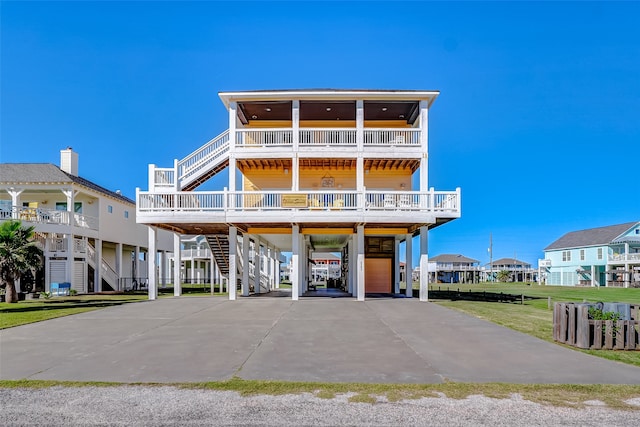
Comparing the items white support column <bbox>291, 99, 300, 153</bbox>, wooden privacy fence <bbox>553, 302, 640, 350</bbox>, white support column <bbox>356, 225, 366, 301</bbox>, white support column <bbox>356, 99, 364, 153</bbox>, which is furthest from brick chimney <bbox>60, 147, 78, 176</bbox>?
wooden privacy fence <bbox>553, 302, 640, 350</bbox>

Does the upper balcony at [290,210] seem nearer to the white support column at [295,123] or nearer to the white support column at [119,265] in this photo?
the white support column at [295,123]

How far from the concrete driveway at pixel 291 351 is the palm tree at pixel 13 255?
8.44 meters

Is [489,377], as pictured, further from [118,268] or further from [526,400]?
[118,268]

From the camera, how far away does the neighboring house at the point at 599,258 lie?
2247 inches

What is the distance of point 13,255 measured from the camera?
19.6m

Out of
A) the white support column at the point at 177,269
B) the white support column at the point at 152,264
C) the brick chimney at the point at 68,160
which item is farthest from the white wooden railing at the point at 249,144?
the brick chimney at the point at 68,160

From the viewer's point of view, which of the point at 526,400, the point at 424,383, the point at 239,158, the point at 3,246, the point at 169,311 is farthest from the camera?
the point at 239,158

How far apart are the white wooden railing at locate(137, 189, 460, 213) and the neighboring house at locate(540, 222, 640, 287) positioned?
48988 millimetres

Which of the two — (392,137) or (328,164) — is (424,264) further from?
(328,164)

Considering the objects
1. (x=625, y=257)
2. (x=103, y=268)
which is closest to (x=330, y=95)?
(x=103, y=268)

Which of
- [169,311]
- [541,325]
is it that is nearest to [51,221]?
[169,311]

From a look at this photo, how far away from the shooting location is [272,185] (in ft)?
81.3

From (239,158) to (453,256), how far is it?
87368 millimetres

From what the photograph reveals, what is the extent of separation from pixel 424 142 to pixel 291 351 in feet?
51.4
